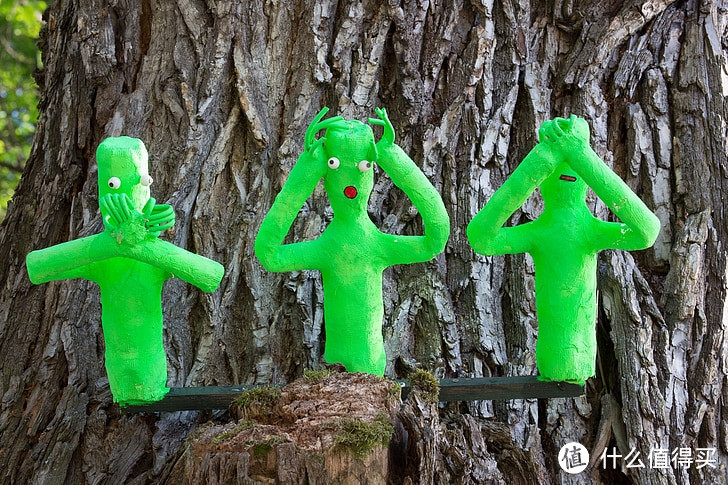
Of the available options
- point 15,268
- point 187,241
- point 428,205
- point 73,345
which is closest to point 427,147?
point 428,205

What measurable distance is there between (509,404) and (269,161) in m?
0.99

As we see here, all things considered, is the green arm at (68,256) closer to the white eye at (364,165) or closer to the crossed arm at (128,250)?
the crossed arm at (128,250)

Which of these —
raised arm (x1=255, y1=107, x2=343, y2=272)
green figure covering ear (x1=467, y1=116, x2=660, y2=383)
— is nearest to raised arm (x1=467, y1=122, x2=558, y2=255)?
green figure covering ear (x1=467, y1=116, x2=660, y2=383)

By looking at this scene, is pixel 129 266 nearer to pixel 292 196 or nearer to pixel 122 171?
pixel 122 171

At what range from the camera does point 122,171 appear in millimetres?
1783

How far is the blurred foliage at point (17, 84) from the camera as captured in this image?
6021mm
